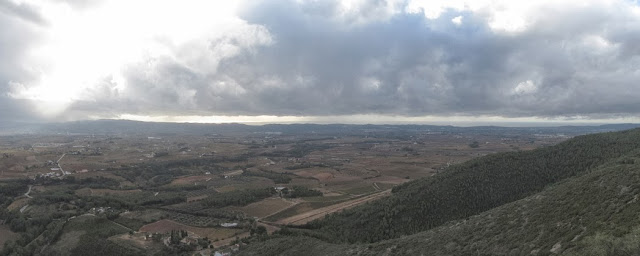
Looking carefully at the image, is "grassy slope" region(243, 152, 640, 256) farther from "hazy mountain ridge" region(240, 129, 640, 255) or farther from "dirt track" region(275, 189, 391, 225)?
"dirt track" region(275, 189, 391, 225)

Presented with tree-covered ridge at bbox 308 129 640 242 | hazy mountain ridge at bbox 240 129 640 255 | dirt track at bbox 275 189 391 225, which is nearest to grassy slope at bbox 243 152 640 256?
hazy mountain ridge at bbox 240 129 640 255

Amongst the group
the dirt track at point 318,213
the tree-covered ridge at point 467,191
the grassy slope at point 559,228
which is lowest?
the dirt track at point 318,213

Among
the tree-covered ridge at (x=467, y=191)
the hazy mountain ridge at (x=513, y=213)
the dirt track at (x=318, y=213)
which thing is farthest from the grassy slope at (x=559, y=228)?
the dirt track at (x=318, y=213)

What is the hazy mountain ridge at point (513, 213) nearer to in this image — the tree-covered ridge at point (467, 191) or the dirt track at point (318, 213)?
the tree-covered ridge at point (467, 191)

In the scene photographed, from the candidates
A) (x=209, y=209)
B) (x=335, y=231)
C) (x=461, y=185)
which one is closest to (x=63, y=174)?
(x=209, y=209)

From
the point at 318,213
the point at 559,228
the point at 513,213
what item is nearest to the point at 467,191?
the point at 318,213

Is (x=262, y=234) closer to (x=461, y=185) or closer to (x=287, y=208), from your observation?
(x=287, y=208)

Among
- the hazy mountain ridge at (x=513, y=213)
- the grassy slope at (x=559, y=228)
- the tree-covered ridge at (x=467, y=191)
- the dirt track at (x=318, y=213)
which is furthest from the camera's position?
the dirt track at (x=318, y=213)
